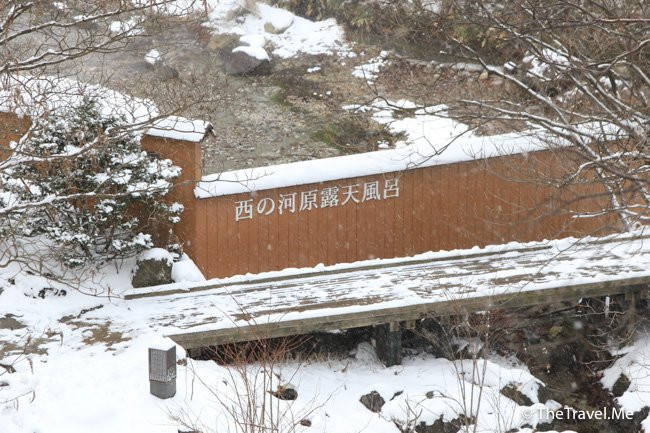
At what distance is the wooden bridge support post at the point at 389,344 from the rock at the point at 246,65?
12.3m

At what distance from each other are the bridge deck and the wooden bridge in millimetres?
11

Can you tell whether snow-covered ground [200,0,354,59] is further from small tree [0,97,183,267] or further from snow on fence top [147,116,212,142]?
small tree [0,97,183,267]

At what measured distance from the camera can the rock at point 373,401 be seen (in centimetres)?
806

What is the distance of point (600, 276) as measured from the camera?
9.14 meters

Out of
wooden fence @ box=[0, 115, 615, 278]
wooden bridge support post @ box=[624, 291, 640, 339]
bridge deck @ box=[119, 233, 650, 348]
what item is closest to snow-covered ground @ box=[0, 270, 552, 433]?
bridge deck @ box=[119, 233, 650, 348]

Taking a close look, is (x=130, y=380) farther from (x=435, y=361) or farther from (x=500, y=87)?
(x=500, y=87)

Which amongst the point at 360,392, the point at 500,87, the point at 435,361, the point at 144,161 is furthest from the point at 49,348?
the point at 500,87

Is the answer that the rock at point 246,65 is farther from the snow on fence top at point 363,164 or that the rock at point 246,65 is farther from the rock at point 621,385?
the rock at point 621,385

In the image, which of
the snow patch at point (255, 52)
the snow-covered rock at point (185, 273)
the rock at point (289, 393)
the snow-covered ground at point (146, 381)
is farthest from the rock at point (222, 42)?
the rock at point (289, 393)

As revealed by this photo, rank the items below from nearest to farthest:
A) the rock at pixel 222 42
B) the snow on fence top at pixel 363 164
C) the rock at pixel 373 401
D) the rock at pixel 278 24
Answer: the rock at pixel 373 401 < the snow on fence top at pixel 363 164 < the rock at pixel 222 42 < the rock at pixel 278 24

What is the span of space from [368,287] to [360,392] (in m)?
1.43

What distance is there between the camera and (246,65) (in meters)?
20.1

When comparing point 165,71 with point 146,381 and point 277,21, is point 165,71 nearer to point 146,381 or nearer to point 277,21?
point 277,21

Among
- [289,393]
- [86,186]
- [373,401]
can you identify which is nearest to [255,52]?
[86,186]
